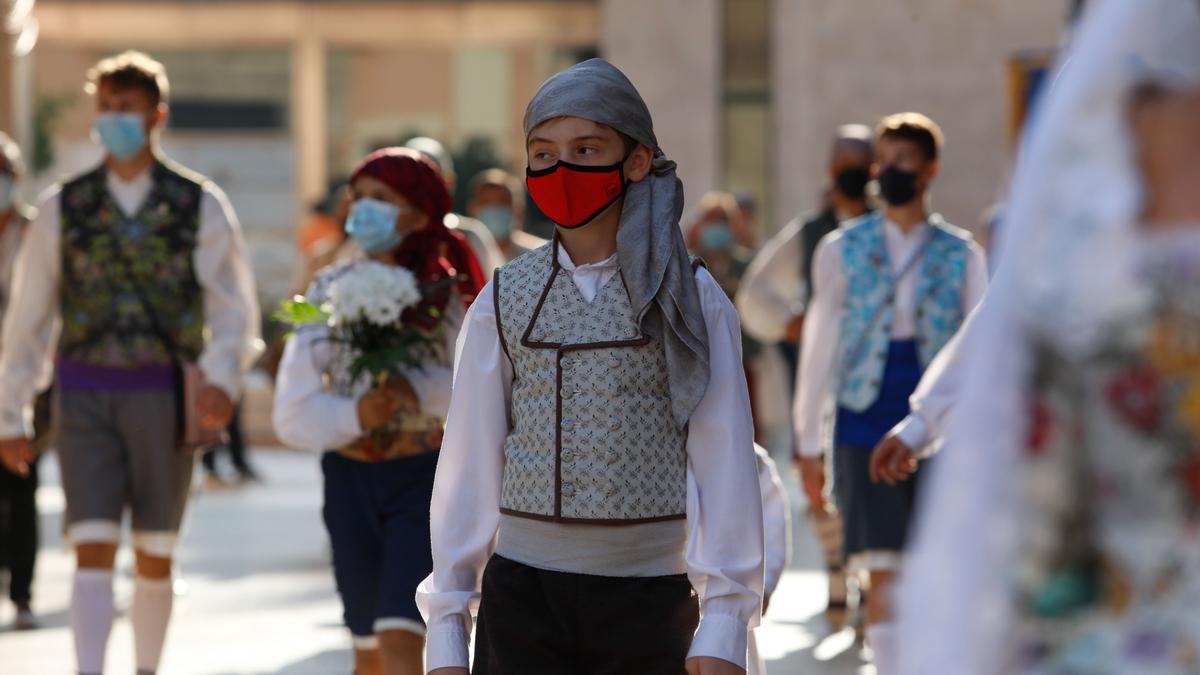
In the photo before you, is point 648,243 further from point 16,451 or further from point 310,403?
point 16,451

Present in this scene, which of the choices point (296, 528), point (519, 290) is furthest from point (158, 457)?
point (296, 528)

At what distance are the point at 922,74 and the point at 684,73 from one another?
2.63m

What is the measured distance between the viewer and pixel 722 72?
24609 mm

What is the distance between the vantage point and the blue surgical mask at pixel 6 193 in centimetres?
1013

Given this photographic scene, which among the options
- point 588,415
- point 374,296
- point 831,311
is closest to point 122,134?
point 374,296

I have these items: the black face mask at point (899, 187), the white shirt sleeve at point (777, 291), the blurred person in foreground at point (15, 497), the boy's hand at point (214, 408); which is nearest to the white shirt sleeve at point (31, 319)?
the boy's hand at point (214, 408)

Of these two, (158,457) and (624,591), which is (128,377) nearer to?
(158,457)

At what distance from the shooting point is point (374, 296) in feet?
20.4

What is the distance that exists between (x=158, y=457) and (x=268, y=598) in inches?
141

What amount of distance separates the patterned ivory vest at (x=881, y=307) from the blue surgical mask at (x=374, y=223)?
190 centimetres

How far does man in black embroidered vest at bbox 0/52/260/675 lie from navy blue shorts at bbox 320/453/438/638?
1.26 m

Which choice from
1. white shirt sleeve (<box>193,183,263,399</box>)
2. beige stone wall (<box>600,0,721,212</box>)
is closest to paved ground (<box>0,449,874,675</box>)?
white shirt sleeve (<box>193,183,263,399</box>)

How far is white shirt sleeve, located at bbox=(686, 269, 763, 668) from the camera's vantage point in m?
4.14

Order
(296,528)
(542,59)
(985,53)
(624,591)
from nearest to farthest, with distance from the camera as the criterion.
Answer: (624,591) < (296,528) < (985,53) < (542,59)
